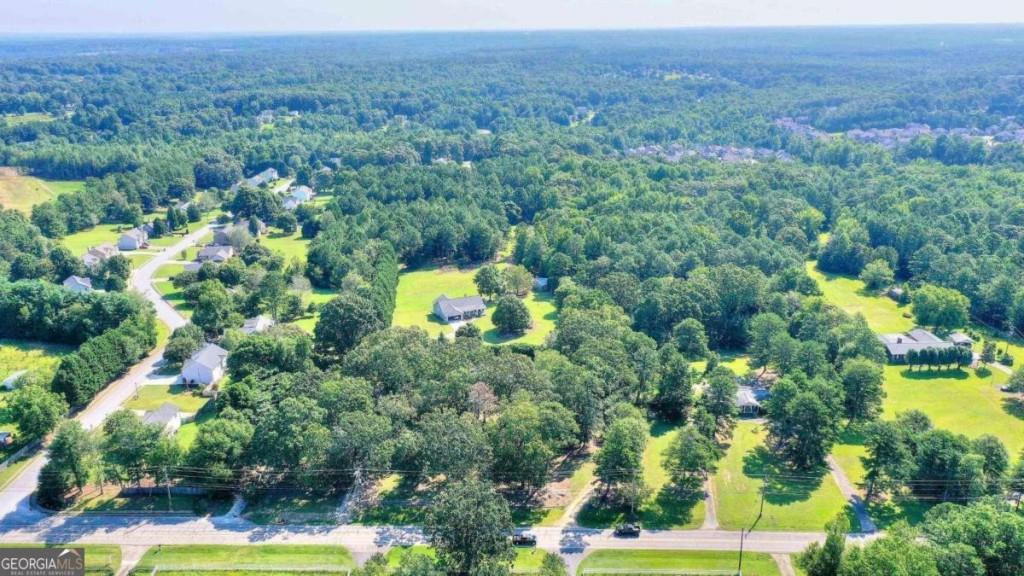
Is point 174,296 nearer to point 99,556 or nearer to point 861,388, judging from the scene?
point 99,556

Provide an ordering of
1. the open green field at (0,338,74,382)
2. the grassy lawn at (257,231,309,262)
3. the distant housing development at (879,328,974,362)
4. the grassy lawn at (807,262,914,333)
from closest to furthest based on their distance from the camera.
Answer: the open green field at (0,338,74,382) < the distant housing development at (879,328,974,362) < the grassy lawn at (807,262,914,333) < the grassy lawn at (257,231,309,262)

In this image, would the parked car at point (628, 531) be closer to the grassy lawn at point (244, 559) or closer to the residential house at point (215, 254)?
the grassy lawn at point (244, 559)

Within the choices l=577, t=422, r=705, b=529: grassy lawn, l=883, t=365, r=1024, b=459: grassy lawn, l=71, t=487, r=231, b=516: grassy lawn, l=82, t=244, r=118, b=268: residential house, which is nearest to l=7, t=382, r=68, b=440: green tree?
l=71, t=487, r=231, b=516: grassy lawn

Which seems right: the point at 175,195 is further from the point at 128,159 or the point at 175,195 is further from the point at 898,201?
the point at 898,201

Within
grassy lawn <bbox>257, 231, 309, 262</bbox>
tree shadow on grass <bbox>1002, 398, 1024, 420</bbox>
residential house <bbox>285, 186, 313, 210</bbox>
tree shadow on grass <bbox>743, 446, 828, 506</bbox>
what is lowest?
tree shadow on grass <bbox>1002, 398, 1024, 420</bbox>

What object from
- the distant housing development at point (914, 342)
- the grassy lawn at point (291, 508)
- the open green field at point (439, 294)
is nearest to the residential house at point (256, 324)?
the open green field at point (439, 294)

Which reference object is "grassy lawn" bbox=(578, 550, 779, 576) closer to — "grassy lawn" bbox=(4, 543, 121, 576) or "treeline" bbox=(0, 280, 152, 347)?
"grassy lawn" bbox=(4, 543, 121, 576)
